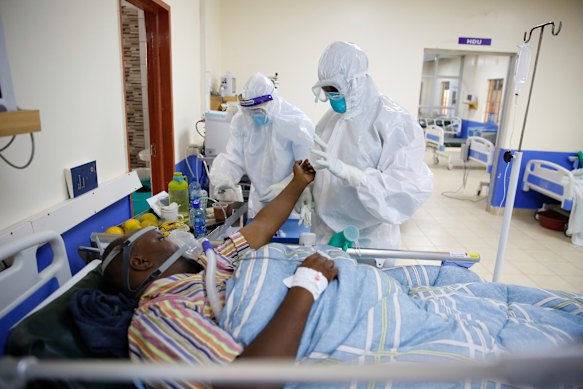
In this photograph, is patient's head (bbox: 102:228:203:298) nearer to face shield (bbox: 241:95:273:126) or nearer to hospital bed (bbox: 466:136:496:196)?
face shield (bbox: 241:95:273:126)

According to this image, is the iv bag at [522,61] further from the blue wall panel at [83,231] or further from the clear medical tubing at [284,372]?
the blue wall panel at [83,231]

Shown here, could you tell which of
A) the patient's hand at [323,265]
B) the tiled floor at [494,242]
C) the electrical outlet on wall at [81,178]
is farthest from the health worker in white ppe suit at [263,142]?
the tiled floor at [494,242]

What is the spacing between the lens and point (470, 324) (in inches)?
41.4

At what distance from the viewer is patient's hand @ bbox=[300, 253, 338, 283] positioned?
3.50 feet

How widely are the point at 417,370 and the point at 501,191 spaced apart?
5177 millimetres

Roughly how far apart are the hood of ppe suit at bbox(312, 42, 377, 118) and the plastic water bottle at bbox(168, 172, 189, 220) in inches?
38.0

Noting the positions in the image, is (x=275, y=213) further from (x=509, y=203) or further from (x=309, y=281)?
(x=509, y=203)

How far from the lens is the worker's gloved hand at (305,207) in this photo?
1896 millimetres

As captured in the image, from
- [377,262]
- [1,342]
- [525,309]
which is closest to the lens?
[1,342]

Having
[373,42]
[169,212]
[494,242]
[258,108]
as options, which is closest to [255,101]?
[258,108]

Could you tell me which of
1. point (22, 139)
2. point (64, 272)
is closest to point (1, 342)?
point (64, 272)

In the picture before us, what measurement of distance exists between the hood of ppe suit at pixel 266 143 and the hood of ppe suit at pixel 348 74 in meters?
0.52

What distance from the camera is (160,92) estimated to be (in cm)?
267

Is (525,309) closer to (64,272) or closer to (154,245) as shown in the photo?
(154,245)
